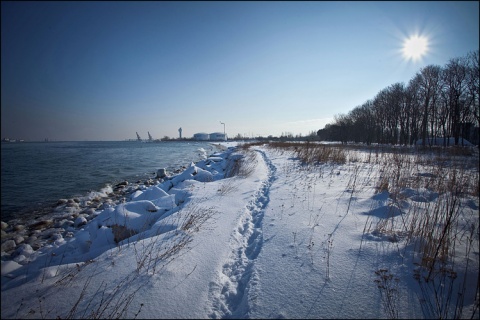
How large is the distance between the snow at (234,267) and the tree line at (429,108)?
15957mm

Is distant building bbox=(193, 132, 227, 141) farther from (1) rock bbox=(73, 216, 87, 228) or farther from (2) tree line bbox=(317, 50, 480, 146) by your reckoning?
(1) rock bbox=(73, 216, 87, 228)

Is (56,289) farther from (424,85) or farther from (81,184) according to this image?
(424,85)

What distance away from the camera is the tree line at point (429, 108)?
2052 centimetres

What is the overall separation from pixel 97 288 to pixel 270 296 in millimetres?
1905

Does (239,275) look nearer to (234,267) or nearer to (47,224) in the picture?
(234,267)

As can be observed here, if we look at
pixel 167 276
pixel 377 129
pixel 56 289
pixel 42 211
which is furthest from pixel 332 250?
pixel 377 129

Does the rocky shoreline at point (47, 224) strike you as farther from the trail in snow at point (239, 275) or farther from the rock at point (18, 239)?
the trail in snow at point (239, 275)

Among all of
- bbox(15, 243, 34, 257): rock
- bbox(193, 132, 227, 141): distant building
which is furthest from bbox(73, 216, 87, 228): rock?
bbox(193, 132, 227, 141): distant building

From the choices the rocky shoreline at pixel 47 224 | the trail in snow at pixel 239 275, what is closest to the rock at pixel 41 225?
the rocky shoreline at pixel 47 224


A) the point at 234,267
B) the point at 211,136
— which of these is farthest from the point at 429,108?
the point at 211,136

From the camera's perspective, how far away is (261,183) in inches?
278

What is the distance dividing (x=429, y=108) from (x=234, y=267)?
3738 centimetres

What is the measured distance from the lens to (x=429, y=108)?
26172 mm

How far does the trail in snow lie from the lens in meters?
1.84
